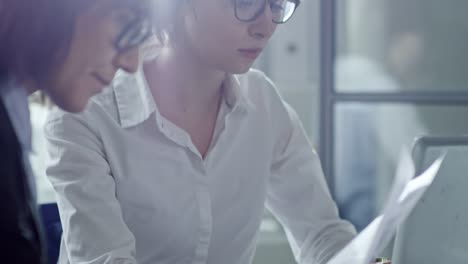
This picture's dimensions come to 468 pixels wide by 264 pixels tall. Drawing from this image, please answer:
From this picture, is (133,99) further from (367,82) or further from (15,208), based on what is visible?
(367,82)

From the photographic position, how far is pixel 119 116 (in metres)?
1.35

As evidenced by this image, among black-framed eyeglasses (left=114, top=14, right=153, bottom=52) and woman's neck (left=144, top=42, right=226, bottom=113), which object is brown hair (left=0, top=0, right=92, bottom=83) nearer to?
black-framed eyeglasses (left=114, top=14, right=153, bottom=52)

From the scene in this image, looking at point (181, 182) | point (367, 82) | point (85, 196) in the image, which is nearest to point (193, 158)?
point (181, 182)

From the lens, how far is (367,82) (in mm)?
3021

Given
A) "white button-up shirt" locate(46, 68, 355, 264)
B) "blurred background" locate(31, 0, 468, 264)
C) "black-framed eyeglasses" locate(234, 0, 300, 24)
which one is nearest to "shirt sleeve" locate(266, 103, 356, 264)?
"white button-up shirt" locate(46, 68, 355, 264)

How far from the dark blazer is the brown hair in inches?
2.0

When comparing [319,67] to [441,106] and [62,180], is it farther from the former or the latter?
Result: [62,180]

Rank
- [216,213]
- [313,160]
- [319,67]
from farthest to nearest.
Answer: [319,67] < [313,160] < [216,213]

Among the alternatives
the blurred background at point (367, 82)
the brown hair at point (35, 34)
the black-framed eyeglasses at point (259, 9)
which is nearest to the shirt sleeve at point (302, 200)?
the black-framed eyeglasses at point (259, 9)

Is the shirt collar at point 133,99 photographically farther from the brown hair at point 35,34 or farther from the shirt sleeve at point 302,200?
the brown hair at point 35,34

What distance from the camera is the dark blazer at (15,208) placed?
744 millimetres

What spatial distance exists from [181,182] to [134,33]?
50 cm

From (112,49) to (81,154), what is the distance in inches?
15.9

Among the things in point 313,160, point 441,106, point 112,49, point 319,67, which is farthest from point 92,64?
point 441,106
